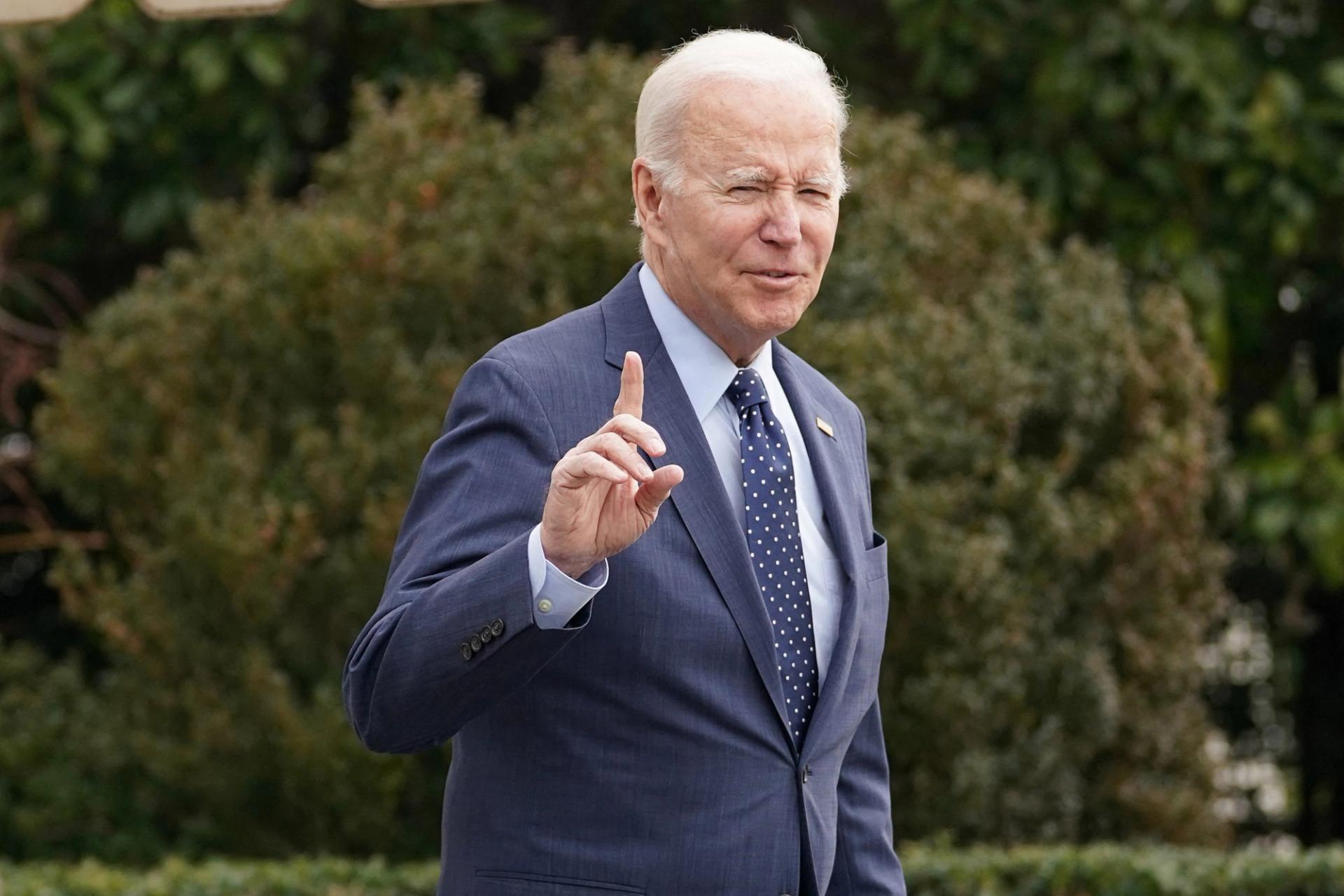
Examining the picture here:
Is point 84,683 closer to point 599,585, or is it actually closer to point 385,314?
point 385,314

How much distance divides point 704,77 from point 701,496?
20.7 inches

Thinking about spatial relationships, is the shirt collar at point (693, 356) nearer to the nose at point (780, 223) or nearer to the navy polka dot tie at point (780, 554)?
the navy polka dot tie at point (780, 554)

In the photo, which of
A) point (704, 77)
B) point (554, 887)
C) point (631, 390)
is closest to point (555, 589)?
point (631, 390)

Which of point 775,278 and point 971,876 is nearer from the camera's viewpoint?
point 775,278

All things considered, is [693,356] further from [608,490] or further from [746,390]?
[608,490]

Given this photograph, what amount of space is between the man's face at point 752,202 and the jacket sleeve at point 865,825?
61 centimetres

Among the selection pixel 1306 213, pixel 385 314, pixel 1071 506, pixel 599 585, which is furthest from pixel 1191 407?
pixel 599 585

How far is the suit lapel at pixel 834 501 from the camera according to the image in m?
2.26

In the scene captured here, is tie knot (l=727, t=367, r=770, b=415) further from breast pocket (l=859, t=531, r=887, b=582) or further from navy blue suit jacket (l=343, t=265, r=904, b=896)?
breast pocket (l=859, t=531, r=887, b=582)

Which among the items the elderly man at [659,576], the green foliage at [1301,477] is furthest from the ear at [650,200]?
the green foliage at [1301,477]

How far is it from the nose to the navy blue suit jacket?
26 centimetres

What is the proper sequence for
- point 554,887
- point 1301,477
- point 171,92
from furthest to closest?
point 171,92 → point 1301,477 → point 554,887

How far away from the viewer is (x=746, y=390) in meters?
2.35

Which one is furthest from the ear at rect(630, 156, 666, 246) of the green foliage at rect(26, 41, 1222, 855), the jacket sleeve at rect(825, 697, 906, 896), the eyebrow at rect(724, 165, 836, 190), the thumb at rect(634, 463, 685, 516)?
the green foliage at rect(26, 41, 1222, 855)
